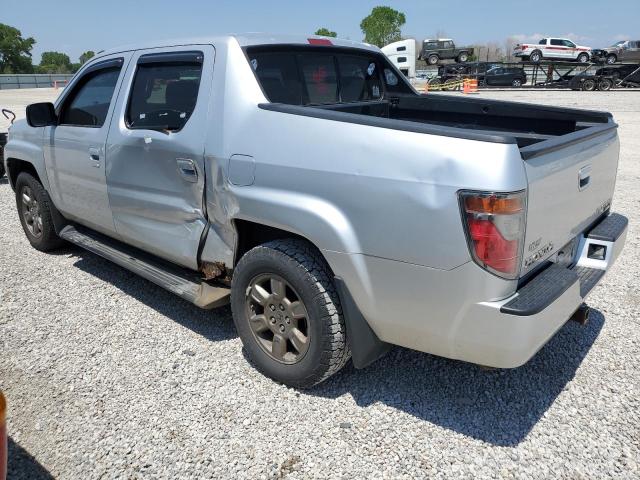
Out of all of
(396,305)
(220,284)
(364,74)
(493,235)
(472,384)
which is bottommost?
(472,384)

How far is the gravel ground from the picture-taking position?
2.49 meters

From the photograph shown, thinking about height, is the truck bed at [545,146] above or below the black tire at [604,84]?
above

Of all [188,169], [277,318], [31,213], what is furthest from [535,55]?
[277,318]

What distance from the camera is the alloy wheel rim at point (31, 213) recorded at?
5174 millimetres

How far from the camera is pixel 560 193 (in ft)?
→ 8.25

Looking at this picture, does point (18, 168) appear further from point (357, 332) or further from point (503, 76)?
point (503, 76)

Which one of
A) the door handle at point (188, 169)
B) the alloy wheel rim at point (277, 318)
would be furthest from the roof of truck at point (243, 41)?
the alloy wheel rim at point (277, 318)

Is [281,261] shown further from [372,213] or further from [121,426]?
[121,426]

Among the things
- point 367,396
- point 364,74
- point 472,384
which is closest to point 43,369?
point 367,396

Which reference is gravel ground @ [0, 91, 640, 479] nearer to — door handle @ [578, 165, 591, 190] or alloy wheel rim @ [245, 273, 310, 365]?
alloy wheel rim @ [245, 273, 310, 365]

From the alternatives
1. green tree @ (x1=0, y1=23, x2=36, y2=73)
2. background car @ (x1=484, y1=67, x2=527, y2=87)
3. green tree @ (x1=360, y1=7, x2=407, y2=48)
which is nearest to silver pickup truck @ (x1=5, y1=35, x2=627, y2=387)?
background car @ (x1=484, y1=67, x2=527, y2=87)

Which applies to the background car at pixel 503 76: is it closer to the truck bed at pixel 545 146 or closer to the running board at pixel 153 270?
the truck bed at pixel 545 146

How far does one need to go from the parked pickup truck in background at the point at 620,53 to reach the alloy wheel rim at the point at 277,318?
122 feet

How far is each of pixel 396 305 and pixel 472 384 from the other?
980 millimetres
